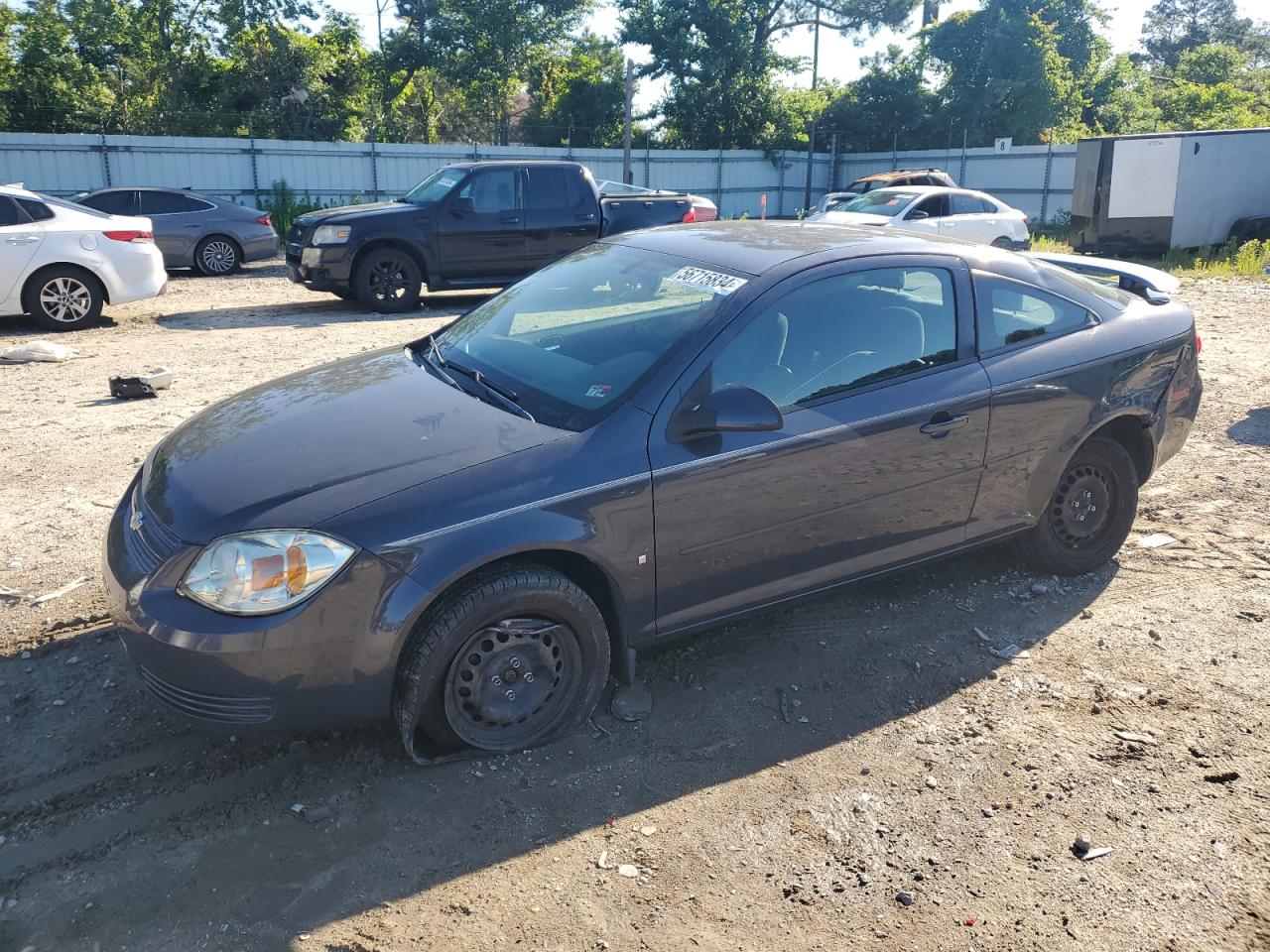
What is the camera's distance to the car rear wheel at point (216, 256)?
16453 mm

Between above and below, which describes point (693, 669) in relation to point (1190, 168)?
below

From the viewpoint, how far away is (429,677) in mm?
3186

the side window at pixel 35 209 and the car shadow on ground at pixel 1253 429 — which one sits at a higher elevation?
the side window at pixel 35 209

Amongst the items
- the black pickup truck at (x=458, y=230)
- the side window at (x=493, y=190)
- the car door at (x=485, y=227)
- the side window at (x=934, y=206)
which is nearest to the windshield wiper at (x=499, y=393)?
the black pickup truck at (x=458, y=230)

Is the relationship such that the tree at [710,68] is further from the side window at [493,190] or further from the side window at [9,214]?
the side window at [9,214]

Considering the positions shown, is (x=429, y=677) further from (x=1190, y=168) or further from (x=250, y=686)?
(x=1190, y=168)

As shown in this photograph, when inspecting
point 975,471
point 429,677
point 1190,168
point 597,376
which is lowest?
point 429,677


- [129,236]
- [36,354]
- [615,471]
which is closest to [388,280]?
[129,236]

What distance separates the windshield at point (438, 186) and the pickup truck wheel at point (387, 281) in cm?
86

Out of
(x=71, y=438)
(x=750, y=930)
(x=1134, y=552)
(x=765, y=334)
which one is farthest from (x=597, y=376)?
(x=71, y=438)

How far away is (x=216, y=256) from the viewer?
54.5 feet

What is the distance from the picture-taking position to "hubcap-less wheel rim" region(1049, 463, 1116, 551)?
15.7 feet

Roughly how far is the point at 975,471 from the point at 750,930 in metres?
2.24

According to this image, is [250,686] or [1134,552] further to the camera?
[1134,552]
